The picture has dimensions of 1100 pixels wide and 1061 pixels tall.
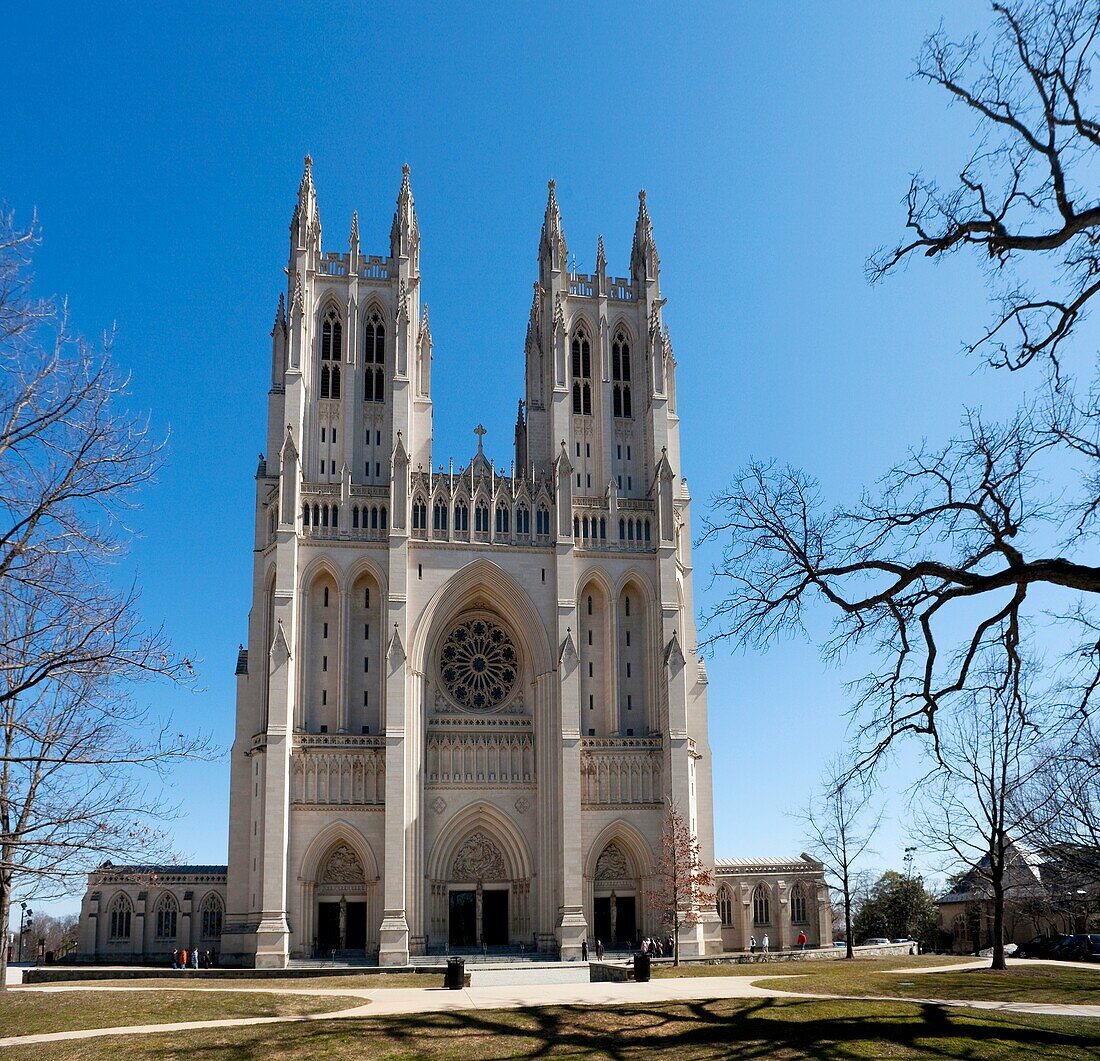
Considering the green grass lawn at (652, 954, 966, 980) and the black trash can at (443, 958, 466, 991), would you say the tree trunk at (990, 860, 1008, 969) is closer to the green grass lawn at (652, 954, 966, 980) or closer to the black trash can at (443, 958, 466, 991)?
the green grass lawn at (652, 954, 966, 980)

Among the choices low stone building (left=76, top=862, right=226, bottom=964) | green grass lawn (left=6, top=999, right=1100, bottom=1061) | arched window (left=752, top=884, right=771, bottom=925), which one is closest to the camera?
green grass lawn (left=6, top=999, right=1100, bottom=1061)

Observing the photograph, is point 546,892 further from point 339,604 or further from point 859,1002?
point 859,1002

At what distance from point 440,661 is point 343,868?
10861 mm

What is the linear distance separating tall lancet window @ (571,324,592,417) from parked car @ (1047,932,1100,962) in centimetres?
3369

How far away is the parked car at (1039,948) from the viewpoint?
47188mm

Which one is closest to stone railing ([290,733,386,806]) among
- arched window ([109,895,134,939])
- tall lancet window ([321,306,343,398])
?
arched window ([109,895,134,939])

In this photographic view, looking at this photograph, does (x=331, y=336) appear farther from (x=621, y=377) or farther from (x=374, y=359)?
(x=621, y=377)

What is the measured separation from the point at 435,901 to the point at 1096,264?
47.5 metres

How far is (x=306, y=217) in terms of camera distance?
62.8 metres

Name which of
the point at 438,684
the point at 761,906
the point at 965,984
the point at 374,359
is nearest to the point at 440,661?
the point at 438,684

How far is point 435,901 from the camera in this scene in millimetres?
56125

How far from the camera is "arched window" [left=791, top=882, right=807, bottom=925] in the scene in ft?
209

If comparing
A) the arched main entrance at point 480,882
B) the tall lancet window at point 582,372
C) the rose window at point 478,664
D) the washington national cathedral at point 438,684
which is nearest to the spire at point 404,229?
the washington national cathedral at point 438,684

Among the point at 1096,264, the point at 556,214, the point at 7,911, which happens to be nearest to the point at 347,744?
the point at 7,911
